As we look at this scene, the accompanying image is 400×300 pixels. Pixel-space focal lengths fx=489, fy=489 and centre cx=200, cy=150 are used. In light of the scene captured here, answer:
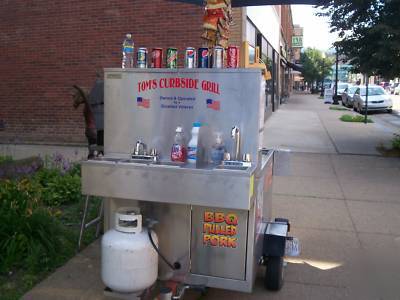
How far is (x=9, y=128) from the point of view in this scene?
12203mm

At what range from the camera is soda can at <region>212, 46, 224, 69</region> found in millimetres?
3641

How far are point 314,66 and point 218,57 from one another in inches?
2849

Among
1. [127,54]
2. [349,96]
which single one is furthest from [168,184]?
[349,96]

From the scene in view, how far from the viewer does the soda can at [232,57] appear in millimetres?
3740

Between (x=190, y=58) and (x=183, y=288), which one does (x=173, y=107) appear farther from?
(x=183, y=288)

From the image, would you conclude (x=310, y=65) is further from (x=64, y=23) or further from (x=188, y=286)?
(x=188, y=286)

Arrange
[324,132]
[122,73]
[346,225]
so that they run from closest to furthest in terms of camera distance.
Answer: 1. [122,73]
2. [346,225]
3. [324,132]

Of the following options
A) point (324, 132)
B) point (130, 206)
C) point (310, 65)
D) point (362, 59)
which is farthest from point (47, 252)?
point (310, 65)

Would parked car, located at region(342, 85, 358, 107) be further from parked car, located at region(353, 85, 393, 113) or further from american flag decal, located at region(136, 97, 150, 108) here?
american flag decal, located at region(136, 97, 150, 108)

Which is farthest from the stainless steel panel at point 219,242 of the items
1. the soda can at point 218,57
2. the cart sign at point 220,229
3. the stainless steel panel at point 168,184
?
the soda can at point 218,57

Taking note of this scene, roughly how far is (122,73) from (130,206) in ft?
3.42

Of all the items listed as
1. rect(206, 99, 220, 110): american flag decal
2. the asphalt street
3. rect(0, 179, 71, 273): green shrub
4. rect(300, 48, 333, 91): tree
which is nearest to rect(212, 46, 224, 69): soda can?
rect(206, 99, 220, 110): american flag decal

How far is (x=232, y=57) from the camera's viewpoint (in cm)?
375

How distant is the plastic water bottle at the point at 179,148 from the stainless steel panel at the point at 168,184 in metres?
0.27
